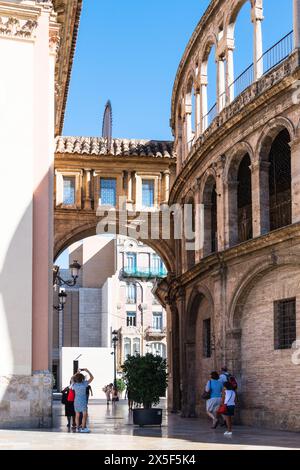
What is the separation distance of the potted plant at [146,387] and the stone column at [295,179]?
5013 millimetres

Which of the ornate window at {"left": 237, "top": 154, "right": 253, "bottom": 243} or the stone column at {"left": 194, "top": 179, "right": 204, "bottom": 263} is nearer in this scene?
the ornate window at {"left": 237, "top": 154, "right": 253, "bottom": 243}

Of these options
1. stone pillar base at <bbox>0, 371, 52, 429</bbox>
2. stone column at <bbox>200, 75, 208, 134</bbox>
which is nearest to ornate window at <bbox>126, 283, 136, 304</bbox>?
stone column at <bbox>200, 75, 208, 134</bbox>

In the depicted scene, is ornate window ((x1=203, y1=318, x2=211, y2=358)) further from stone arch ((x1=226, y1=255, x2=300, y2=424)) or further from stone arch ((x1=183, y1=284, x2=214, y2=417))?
stone arch ((x1=226, y1=255, x2=300, y2=424))

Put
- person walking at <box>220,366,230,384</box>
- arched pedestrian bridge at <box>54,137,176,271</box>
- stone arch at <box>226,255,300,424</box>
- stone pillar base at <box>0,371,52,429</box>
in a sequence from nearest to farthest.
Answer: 1. stone pillar base at <box>0,371,52,429</box>
2. stone arch at <box>226,255,300,424</box>
3. person walking at <box>220,366,230,384</box>
4. arched pedestrian bridge at <box>54,137,176,271</box>

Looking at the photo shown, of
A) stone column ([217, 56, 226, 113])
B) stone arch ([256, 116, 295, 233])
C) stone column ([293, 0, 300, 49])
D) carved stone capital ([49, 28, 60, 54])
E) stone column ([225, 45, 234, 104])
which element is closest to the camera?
stone column ([293, 0, 300, 49])

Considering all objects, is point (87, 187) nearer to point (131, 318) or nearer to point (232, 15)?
point (232, 15)

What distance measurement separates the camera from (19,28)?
20641 mm

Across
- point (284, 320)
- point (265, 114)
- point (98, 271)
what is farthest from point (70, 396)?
point (98, 271)

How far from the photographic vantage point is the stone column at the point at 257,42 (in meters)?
23.5

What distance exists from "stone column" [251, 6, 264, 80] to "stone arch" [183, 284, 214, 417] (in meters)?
8.25

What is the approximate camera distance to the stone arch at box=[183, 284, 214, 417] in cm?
2944

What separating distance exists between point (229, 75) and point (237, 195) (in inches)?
142

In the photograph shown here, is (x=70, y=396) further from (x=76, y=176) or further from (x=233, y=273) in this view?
(x=76, y=176)

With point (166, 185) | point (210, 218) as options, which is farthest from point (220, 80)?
point (166, 185)
